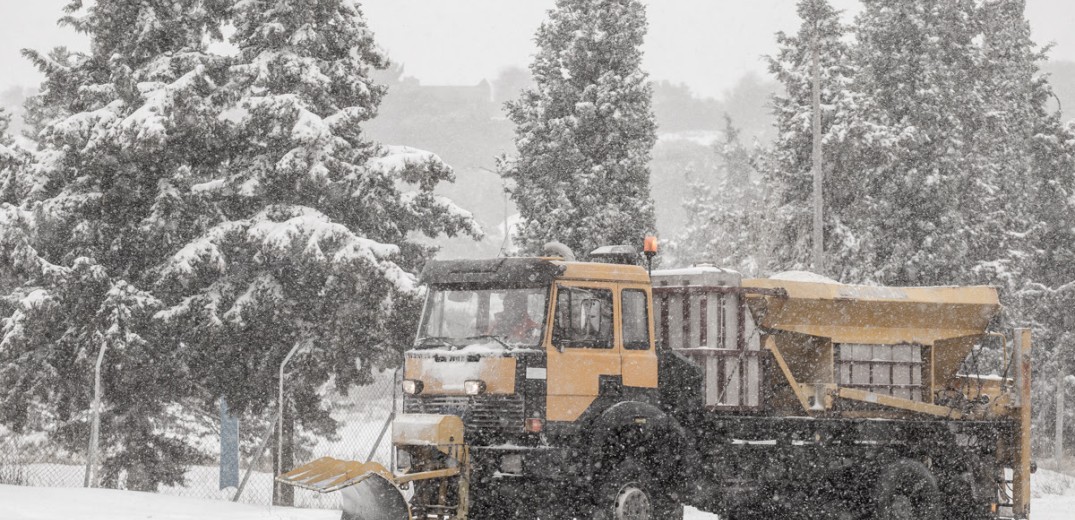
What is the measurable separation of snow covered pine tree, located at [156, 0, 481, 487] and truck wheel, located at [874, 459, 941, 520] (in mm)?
7333

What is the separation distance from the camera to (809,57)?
32.4 meters

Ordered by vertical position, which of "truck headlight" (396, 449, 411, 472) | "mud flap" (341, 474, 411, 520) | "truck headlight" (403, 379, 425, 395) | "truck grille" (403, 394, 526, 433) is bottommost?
"mud flap" (341, 474, 411, 520)

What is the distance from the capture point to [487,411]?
1160cm

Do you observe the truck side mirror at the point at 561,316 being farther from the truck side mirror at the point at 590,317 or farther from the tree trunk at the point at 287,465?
the tree trunk at the point at 287,465

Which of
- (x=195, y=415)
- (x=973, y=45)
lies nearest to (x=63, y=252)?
(x=195, y=415)

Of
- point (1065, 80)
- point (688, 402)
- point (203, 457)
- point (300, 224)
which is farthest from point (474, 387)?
point (1065, 80)

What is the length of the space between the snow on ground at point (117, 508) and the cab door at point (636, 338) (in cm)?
407

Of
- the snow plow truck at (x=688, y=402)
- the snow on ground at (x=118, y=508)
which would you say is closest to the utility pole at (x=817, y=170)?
the snow plow truck at (x=688, y=402)

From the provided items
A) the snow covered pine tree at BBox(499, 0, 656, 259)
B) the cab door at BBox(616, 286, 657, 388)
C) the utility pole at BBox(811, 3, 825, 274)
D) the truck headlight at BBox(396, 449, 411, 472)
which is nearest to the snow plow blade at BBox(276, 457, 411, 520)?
the truck headlight at BBox(396, 449, 411, 472)

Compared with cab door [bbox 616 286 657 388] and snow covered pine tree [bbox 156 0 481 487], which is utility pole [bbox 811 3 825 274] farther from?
cab door [bbox 616 286 657 388]

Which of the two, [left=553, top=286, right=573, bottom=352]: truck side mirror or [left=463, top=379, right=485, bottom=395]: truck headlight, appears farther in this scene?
[left=553, top=286, right=573, bottom=352]: truck side mirror

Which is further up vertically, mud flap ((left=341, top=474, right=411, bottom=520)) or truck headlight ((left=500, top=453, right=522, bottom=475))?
truck headlight ((left=500, top=453, right=522, bottom=475))

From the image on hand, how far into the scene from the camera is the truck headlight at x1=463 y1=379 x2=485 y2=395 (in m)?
11.5

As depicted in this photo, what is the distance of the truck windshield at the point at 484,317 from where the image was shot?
11.8 m
